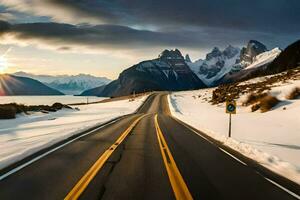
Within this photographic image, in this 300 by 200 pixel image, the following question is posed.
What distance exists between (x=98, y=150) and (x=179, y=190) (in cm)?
661

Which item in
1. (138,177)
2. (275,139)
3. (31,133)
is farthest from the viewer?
(31,133)

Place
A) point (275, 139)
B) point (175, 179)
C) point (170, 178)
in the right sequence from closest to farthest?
point (175, 179)
point (170, 178)
point (275, 139)

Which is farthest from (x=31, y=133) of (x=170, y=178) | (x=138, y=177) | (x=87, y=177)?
(x=170, y=178)

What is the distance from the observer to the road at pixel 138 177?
25.3 feet

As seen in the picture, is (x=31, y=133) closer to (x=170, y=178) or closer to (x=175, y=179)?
(x=170, y=178)

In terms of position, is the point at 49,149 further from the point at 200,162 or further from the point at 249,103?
the point at 249,103

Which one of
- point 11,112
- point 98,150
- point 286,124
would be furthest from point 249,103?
point 98,150

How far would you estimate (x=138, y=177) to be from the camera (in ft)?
30.5

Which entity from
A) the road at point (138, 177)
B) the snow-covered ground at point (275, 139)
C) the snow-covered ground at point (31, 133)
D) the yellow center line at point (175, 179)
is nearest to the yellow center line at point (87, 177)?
the road at point (138, 177)

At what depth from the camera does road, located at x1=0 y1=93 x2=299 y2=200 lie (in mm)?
7699

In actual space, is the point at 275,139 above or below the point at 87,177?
below

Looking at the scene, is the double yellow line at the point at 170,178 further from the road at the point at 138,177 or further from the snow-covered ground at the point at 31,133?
the snow-covered ground at the point at 31,133

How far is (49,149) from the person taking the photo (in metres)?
14.0

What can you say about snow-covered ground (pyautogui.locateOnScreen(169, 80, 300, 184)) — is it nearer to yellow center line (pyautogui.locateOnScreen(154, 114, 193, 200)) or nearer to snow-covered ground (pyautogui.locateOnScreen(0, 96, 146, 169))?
yellow center line (pyautogui.locateOnScreen(154, 114, 193, 200))
